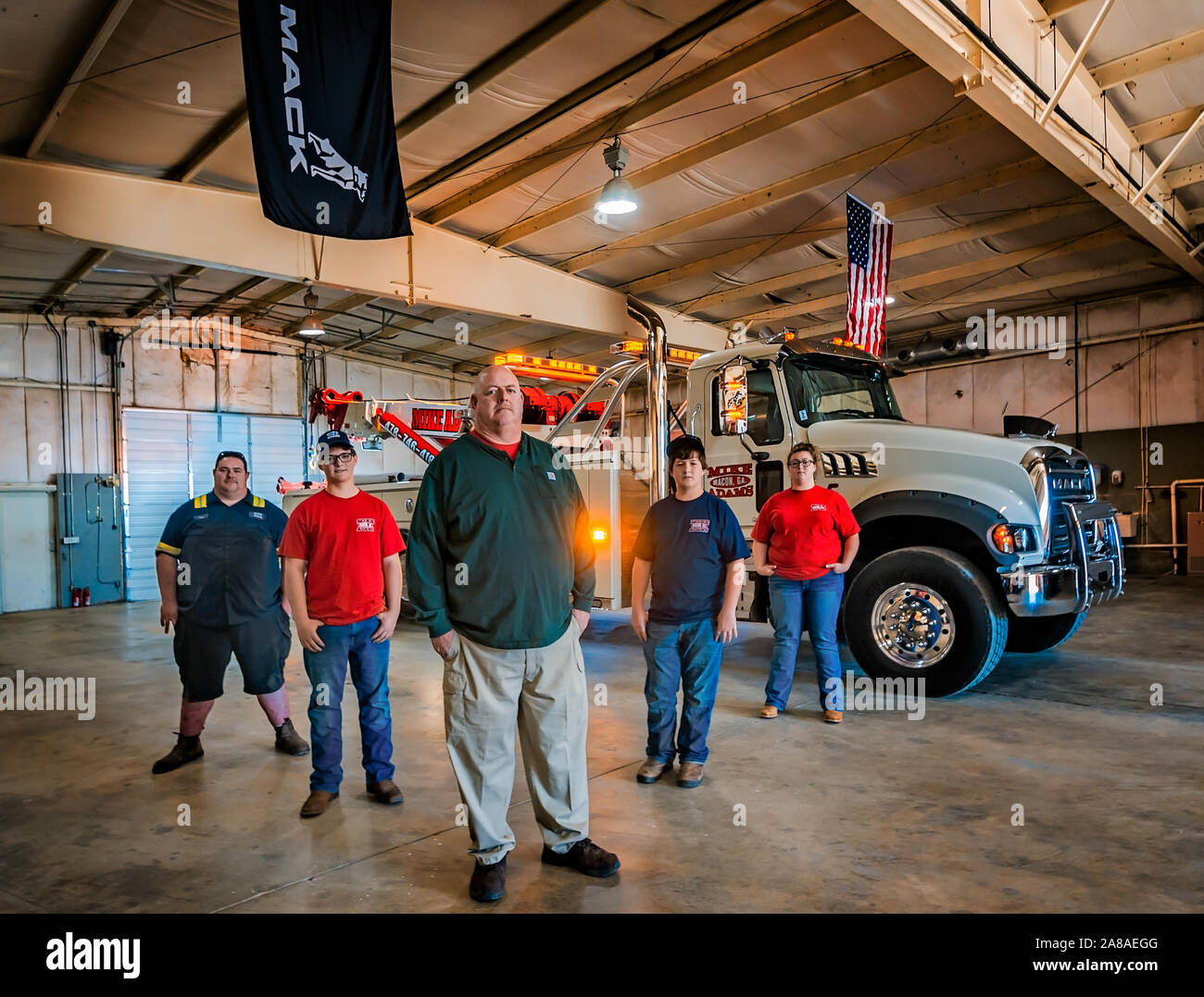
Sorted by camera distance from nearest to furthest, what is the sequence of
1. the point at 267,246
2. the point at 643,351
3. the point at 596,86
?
the point at 596,86 < the point at 643,351 < the point at 267,246

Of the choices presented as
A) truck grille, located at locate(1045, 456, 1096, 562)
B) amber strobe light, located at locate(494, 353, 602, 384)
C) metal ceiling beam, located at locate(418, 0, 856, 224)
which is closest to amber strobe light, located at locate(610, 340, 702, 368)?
amber strobe light, located at locate(494, 353, 602, 384)

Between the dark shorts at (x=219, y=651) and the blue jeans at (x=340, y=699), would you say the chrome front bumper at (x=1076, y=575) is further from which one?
the dark shorts at (x=219, y=651)

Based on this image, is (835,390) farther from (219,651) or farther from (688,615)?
(219,651)

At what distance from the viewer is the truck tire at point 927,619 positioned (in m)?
5.36

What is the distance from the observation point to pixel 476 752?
2.86 metres

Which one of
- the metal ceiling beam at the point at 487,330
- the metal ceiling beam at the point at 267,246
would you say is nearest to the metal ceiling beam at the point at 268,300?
the metal ceiling beam at the point at 487,330

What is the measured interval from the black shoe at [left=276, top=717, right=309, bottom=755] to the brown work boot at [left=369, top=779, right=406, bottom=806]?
1038mm

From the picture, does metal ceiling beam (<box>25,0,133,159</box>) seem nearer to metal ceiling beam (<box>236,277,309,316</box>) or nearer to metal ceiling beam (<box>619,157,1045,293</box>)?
metal ceiling beam (<box>236,277,309,316</box>)

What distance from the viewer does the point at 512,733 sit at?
295 cm

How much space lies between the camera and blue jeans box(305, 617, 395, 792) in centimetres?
377

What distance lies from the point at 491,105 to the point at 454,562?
5.71m

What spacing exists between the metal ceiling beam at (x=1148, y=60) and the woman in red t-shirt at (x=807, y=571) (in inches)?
190

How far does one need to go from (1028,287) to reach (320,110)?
35.1ft

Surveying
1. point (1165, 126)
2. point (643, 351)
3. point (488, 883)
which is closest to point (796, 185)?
point (643, 351)
